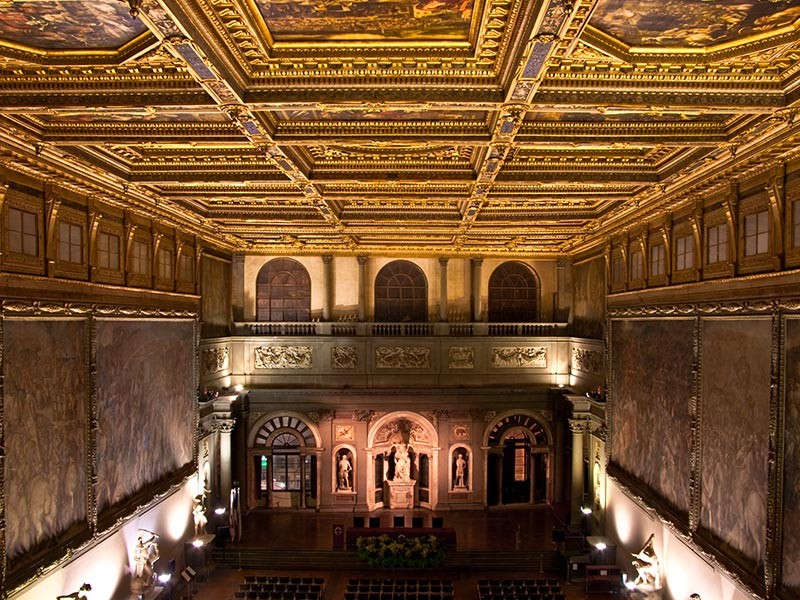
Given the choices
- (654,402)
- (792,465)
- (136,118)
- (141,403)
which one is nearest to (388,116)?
(136,118)

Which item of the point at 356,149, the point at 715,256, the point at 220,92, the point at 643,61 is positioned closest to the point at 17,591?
the point at 220,92

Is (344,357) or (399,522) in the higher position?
(344,357)

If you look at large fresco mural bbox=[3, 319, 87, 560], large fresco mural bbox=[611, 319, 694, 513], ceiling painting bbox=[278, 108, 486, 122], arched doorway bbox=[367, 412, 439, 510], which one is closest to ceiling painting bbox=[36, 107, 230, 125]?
ceiling painting bbox=[278, 108, 486, 122]

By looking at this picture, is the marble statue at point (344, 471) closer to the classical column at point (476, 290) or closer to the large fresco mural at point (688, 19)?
the classical column at point (476, 290)

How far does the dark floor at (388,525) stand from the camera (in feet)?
54.4

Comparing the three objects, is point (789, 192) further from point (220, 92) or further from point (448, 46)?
point (220, 92)

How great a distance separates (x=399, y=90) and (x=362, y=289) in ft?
50.1

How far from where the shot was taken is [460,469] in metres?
21.4

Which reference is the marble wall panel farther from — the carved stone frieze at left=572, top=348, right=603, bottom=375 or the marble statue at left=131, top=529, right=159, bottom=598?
the carved stone frieze at left=572, top=348, right=603, bottom=375

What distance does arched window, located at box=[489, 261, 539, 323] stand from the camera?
22516mm

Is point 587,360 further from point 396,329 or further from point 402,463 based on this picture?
point 402,463

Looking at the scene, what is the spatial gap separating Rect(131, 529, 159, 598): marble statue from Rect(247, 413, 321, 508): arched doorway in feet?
26.5

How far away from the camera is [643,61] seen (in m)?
6.34

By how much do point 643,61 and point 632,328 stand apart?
30.9 feet
